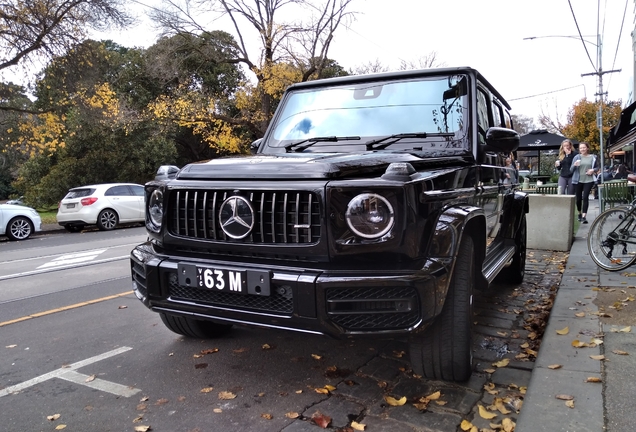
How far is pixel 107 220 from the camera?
15602 mm

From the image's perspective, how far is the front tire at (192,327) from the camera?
384cm

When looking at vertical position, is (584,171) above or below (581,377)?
above

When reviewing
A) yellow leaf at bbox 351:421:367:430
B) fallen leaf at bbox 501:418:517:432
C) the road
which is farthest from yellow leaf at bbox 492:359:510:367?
yellow leaf at bbox 351:421:367:430

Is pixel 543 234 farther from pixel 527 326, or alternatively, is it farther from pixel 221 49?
pixel 221 49

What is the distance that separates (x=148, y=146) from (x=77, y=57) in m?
8.73

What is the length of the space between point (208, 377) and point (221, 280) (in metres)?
0.90

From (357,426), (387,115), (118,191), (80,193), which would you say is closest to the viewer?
(357,426)

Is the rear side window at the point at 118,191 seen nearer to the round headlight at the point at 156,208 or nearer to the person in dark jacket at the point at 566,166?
the person in dark jacket at the point at 566,166

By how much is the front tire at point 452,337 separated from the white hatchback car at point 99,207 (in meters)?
14.3

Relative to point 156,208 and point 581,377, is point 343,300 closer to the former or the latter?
point 156,208

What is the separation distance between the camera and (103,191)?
1560cm

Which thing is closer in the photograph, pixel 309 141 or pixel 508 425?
pixel 508 425

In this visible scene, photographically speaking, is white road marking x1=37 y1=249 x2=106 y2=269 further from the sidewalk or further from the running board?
the sidewalk

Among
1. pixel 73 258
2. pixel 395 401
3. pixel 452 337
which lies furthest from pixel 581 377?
pixel 73 258
